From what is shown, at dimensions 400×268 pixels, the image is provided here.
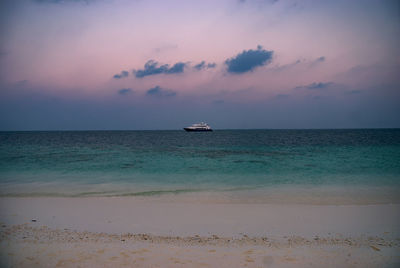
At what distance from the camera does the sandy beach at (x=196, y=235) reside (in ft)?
18.7

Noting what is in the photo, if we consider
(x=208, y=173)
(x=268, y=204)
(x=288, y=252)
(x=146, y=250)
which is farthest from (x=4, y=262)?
(x=208, y=173)

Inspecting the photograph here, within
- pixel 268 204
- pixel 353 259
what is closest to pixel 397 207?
pixel 268 204

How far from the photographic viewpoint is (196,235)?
734 centimetres

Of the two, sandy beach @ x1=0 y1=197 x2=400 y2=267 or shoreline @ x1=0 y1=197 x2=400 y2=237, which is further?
shoreline @ x1=0 y1=197 x2=400 y2=237

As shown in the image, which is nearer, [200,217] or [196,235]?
[196,235]

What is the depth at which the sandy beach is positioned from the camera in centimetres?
571

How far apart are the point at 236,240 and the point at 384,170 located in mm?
18694

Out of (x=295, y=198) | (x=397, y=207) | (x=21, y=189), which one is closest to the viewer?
(x=397, y=207)

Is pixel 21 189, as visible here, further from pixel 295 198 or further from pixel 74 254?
pixel 295 198

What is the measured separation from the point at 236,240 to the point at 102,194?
8.81 meters

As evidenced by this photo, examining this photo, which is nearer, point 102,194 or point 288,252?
point 288,252

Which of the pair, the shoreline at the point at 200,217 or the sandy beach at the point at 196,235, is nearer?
the sandy beach at the point at 196,235

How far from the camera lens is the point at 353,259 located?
5.78 meters

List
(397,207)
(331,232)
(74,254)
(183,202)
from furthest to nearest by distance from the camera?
(183,202) < (397,207) < (331,232) < (74,254)
